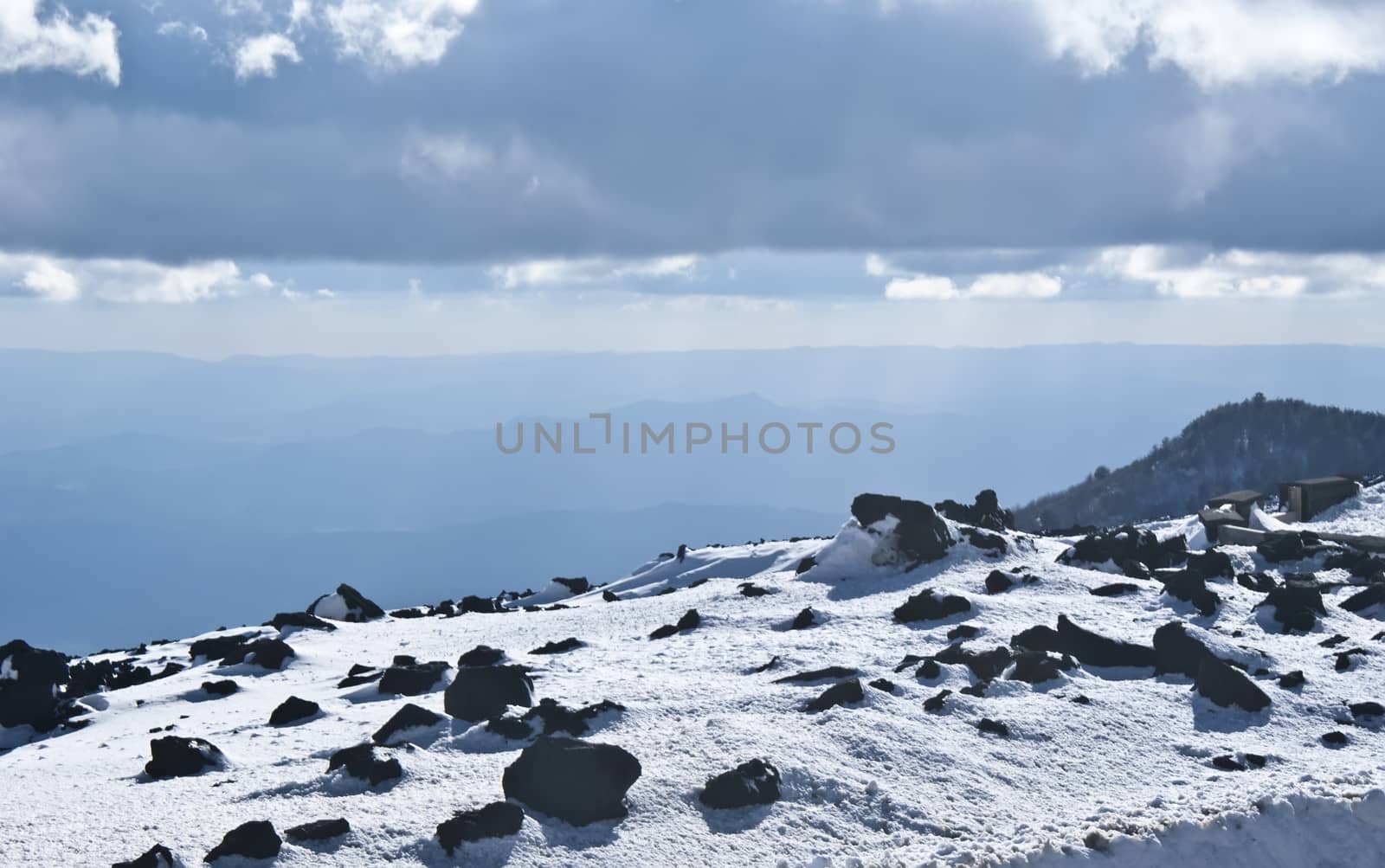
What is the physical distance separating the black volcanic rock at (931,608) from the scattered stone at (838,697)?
760 cm

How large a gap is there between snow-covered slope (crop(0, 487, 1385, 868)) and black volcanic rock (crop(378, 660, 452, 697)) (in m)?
0.21

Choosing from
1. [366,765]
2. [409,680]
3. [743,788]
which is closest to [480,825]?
[366,765]

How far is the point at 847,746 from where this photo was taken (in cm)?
1800

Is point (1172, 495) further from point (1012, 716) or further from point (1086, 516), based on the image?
point (1012, 716)

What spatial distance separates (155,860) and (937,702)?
12.3 m

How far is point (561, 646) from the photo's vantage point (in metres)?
28.0

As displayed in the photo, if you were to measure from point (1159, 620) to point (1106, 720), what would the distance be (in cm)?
766

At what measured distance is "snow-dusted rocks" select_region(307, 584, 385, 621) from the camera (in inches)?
1479

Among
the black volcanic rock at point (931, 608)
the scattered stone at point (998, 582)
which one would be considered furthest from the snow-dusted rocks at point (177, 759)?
the scattered stone at point (998, 582)

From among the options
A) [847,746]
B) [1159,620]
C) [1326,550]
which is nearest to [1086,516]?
[1326,550]

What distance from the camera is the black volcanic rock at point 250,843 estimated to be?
47.0ft

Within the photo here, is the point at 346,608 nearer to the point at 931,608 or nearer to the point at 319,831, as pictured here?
the point at 931,608

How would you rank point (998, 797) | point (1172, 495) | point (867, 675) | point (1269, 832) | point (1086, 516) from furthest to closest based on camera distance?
point (1172, 495) < point (1086, 516) < point (867, 675) < point (998, 797) < point (1269, 832)

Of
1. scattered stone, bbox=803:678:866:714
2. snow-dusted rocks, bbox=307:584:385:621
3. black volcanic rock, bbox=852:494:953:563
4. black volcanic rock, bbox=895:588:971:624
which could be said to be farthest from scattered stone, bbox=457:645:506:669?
snow-dusted rocks, bbox=307:584:385:621
